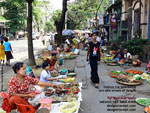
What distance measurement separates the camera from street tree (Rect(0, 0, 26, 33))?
126 feet

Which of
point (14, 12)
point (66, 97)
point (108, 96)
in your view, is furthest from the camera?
point (14, 12)

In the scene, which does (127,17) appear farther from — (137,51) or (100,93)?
(100,93)

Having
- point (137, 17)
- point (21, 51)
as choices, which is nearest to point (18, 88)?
point (137, 17)

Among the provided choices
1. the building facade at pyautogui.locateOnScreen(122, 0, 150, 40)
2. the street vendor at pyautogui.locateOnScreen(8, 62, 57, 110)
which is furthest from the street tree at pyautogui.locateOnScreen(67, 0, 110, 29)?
the street vendor at pyautogui.locateOnScreen(8, 62, 57, 110)

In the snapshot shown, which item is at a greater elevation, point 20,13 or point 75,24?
point 20,13

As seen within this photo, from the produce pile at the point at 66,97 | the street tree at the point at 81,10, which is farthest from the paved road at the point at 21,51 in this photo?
the street tree at the point at 81,10

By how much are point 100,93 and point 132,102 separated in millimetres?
1164

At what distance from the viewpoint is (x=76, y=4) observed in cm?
3688

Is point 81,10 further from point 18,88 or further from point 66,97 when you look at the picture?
point 18,88

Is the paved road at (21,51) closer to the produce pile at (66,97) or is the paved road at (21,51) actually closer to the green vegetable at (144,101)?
the produce pile at (66,97)

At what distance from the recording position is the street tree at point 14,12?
38522 millimetres

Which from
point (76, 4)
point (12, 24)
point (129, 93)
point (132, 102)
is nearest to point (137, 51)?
point (129, 93)

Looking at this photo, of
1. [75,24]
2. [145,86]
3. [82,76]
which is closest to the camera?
[145,86]

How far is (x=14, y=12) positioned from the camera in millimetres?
39594
